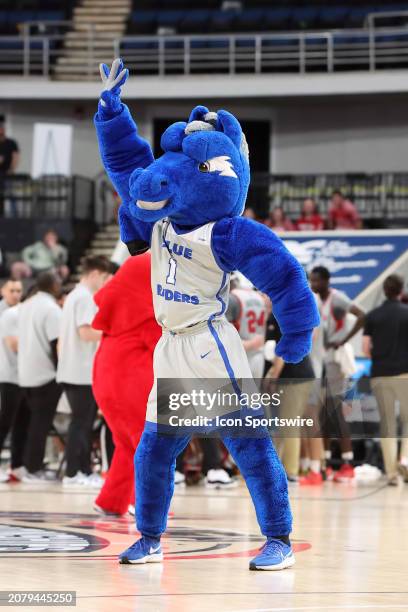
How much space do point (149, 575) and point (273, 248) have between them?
4.16ft

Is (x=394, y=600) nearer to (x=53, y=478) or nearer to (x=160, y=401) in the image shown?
(x=160, y=401)

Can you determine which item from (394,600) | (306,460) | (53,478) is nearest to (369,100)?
(306,460)

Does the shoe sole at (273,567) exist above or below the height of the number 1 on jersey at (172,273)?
below

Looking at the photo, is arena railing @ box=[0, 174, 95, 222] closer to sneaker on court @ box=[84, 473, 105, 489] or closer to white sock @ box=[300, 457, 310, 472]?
white sock @ box=[300, 457, 310, 472]

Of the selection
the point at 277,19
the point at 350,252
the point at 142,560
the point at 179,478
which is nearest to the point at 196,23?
the point at 277,19

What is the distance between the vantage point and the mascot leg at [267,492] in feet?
15.3

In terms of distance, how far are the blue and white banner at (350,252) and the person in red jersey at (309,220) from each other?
1832mm

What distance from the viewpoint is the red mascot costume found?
21.4 ft

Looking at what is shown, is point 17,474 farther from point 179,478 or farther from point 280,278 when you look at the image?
point 280,278

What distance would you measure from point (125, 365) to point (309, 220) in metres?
10.1

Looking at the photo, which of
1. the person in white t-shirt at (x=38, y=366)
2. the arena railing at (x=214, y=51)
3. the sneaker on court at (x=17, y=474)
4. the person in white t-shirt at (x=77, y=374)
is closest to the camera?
the person in white t-shirt at (x=77, y=374)

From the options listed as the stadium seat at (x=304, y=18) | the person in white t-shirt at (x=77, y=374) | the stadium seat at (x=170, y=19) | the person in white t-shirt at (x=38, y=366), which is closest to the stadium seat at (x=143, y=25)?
the stadium seat at (x=170, y=19)

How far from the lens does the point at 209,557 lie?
5.10m

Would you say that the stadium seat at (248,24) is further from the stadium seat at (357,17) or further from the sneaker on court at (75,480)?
the sneaker on court at (75,480)
